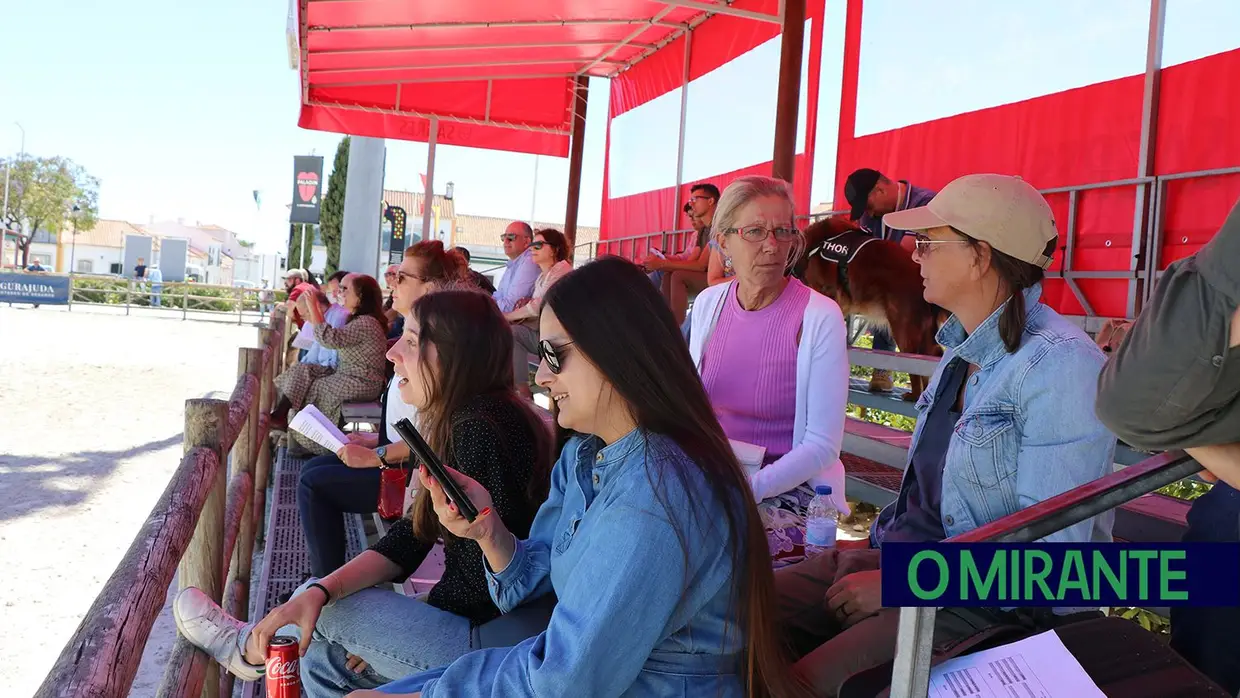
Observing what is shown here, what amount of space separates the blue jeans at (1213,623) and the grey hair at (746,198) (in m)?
1.48

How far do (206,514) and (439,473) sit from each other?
5.03ft

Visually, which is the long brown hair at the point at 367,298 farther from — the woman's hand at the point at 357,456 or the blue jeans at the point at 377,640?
the blue jeans at the point at 377,640

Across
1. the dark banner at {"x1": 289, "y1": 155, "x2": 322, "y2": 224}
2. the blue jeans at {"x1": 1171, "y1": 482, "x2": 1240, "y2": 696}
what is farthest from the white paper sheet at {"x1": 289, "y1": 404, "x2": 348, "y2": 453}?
the dark banner at {"x1": 289, "y1": 155, "x2": 322, "y2": 224}

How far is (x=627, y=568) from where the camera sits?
1.38m

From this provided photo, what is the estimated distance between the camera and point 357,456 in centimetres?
375

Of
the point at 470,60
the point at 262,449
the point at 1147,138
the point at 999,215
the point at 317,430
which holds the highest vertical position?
the point at 470,60

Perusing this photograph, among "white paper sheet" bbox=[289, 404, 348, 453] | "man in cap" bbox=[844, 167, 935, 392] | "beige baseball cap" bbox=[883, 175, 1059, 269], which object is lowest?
"white paper sheet" bbox=[289, 404, 348, 453]

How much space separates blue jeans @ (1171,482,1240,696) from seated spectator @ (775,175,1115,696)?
6.1 inches

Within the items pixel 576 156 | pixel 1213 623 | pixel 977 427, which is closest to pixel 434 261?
pixel 977 427

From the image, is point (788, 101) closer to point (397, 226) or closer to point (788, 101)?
point (788, 101)

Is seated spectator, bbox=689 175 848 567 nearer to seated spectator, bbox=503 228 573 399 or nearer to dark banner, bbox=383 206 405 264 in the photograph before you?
seated spectator, bbox=503 228 573 399

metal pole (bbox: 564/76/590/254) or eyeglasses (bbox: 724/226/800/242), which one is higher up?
metal pole (bbox: 564/76/590/254)

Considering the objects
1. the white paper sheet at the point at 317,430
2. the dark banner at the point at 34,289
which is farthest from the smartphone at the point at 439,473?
the dark banner at the point at 34,289

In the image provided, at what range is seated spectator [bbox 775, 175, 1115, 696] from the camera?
1.73 meters
